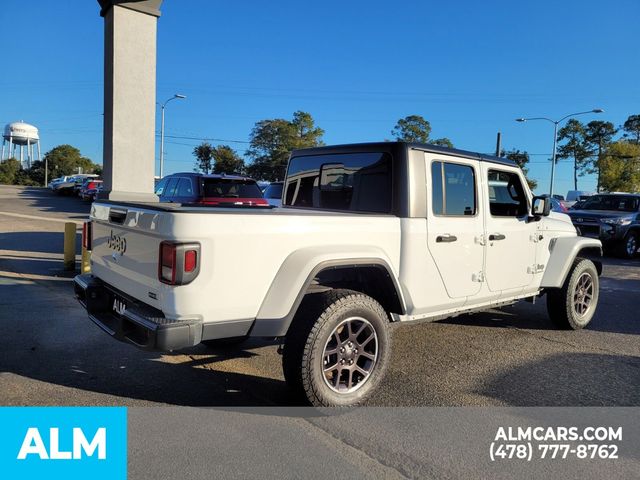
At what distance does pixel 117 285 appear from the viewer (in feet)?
12.2

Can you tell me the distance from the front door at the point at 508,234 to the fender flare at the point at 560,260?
32 centimetres

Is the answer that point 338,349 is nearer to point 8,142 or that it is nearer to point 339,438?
point 339,438

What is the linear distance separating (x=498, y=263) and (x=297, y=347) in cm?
241

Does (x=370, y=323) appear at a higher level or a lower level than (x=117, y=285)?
lower

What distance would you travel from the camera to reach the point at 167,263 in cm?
296

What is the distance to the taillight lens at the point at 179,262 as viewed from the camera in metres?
2.90

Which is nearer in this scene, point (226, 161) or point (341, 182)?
point (341, 182)

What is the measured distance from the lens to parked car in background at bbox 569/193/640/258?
44.7ft

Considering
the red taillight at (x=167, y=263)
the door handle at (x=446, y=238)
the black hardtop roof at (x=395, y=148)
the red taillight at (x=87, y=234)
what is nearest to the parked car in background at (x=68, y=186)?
the red taillight at (x=87, y=234)

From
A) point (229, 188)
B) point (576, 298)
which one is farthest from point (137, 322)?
point (229, 188)

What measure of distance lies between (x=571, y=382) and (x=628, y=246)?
37.5 ft

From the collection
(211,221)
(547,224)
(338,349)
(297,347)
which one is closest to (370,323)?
(338,349)

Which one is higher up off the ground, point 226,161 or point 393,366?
point 226,161

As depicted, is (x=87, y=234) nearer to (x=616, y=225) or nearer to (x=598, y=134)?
(x=616, y=225)
